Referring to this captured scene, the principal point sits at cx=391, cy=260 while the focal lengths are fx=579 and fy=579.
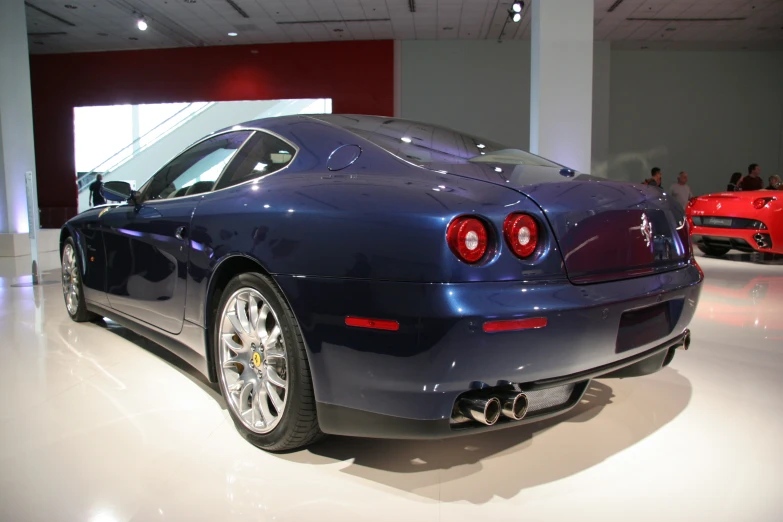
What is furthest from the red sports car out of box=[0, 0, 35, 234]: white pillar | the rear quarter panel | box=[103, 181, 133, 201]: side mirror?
box=[0, 0, 35, 234]: white pillar

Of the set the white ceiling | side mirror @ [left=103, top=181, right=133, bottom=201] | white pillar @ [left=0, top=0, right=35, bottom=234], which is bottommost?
side mirror @ [left=103, top=181, right=133, bottom=201]

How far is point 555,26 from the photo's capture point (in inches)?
264

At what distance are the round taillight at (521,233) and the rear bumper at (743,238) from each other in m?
5.97

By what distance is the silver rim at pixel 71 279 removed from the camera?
3.50 metres

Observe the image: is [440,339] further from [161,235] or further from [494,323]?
[161,235]

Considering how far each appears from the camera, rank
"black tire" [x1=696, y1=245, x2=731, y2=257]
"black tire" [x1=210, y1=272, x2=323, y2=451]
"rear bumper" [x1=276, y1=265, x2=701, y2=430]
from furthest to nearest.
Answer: "black tire" [x1=696, y1=245, x2=731, y2=257] → "black tire" [x1=210, y1=272, x2=323, y2=451] → "rear bumper" [x1=276, y1=265, x2=701, y2=430]

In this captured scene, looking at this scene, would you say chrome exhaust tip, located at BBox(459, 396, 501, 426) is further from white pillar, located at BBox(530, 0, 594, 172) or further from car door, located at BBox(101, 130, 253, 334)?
white pillar, located at BBox(530, 0, 594, 172)

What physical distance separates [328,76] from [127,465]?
11741 mm

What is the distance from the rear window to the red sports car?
5.22m

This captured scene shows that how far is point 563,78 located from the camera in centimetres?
679

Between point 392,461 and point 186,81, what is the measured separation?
13.0 metres

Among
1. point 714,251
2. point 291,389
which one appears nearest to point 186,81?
point 714,251

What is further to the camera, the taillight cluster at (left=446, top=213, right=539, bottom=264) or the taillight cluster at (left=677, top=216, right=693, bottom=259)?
the taillight cluster at (left=677, top=216, right=693, bottom=259)

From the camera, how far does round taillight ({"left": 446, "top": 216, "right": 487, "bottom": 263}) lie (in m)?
1.40
